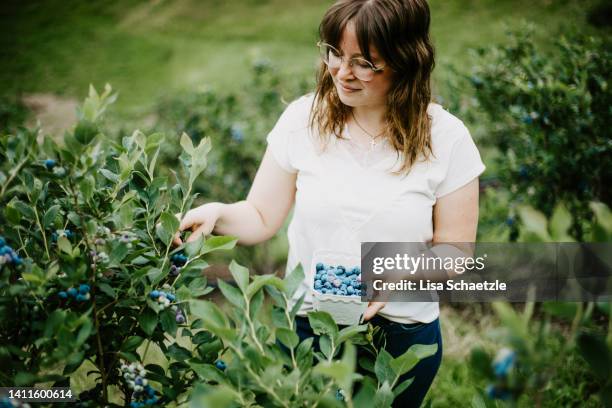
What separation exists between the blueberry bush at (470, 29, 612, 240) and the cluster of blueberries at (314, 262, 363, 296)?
1723 mm

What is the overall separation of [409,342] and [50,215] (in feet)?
3.53

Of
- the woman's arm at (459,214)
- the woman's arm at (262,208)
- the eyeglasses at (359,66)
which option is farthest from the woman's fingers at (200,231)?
the woman's arm at (459,214)

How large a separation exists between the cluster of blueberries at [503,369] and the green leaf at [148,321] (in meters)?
0.65

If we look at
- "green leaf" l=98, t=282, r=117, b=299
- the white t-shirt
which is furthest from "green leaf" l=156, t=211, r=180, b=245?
the white t-shirt

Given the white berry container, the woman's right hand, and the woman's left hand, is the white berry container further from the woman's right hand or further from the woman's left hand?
the woman's right hand

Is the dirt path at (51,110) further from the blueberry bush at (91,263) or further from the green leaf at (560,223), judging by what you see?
the green leaf at (560,223)

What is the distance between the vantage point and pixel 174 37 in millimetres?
8219

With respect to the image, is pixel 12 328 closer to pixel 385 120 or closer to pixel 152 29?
pixel 385 120

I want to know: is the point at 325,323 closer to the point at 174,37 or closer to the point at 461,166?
the point at 461,166

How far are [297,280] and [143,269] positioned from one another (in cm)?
30

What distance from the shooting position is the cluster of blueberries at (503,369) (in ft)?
2.12

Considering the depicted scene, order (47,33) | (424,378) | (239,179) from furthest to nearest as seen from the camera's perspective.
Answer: (47,33) < (239,179) < (424,378)

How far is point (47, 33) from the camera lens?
8117 millimetres

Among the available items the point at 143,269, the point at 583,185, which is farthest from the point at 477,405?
the point at 583,185
